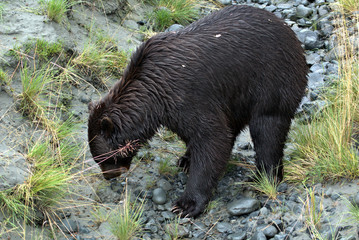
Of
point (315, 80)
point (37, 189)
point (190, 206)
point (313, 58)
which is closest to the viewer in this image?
point (37, 189)

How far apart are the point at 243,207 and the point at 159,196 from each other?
0.97 m

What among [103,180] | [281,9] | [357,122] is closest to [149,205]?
[103,180]

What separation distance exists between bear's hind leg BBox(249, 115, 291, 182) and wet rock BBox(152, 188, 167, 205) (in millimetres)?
1120

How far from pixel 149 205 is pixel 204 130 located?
1.10 metres

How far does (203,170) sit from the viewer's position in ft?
17.6

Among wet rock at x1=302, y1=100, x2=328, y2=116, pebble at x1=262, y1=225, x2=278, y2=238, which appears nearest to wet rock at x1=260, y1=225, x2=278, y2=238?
pebble at x1=262, y1=225, x2=278, y2=238

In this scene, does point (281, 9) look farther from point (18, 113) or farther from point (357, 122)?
point (18, 113)

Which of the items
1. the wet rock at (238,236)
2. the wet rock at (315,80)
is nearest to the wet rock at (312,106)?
the wet rock at (315,80)

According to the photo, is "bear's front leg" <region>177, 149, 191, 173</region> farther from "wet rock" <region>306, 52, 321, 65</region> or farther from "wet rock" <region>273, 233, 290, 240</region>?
"wet rock" <region>306, 52, 321, 65</region>

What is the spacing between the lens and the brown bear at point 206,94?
519cm

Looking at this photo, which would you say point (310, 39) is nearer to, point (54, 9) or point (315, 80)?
point (315, 80)

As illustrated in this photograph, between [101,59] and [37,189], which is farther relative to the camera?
[101,59]

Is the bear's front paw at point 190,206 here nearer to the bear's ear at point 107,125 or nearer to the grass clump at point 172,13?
the bear's ear at point 107,125

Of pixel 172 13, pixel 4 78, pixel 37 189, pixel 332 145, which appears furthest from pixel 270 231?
pixel 172 13
